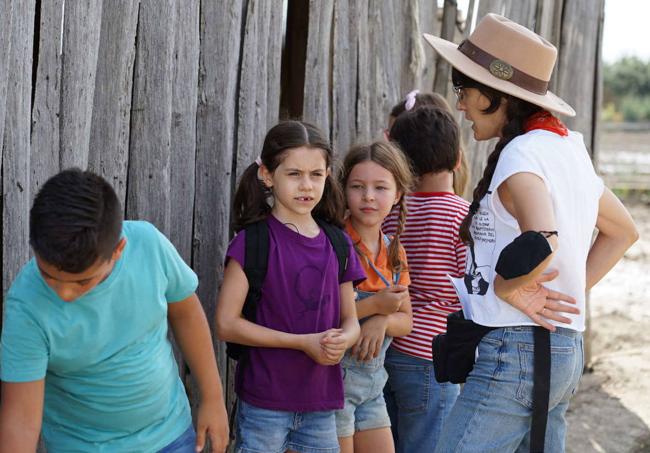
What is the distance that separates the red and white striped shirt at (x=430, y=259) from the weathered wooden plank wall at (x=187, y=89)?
74cm

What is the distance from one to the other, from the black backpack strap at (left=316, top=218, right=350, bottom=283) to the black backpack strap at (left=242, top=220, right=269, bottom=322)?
0.82ft

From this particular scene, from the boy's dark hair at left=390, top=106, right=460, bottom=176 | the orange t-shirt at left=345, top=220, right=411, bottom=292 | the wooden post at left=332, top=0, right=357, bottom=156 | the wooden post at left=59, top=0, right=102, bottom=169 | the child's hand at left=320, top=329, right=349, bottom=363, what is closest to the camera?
the wooden post at left=59, top=0, right=102, bottom=169

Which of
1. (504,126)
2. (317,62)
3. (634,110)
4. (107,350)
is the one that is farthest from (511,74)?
(634,110)

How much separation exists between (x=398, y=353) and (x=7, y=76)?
188cm

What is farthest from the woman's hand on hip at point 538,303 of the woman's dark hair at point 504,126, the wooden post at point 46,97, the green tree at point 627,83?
the green tree at point 627,83

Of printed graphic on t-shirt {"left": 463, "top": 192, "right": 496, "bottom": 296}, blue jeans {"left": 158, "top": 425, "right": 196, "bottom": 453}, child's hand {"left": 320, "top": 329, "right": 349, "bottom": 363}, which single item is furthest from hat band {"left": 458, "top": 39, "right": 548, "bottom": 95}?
blue jeans {"left": 158, "top": 425, "right": 196, "bottom": 453}

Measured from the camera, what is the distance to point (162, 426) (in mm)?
2713

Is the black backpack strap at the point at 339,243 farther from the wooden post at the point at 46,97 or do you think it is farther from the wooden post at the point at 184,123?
the wooden post at the point at 46,97

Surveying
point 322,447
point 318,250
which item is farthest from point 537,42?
point 322,447

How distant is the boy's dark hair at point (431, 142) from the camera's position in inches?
155

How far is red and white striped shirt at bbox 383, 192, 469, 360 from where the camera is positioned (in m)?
3.82

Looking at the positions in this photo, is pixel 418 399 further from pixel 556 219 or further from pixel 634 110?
pixel 634 110

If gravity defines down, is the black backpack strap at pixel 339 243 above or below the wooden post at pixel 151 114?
below

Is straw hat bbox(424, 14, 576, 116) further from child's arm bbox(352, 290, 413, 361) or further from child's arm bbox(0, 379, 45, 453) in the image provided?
child's arm bbox(0, 379, 45, 453)
